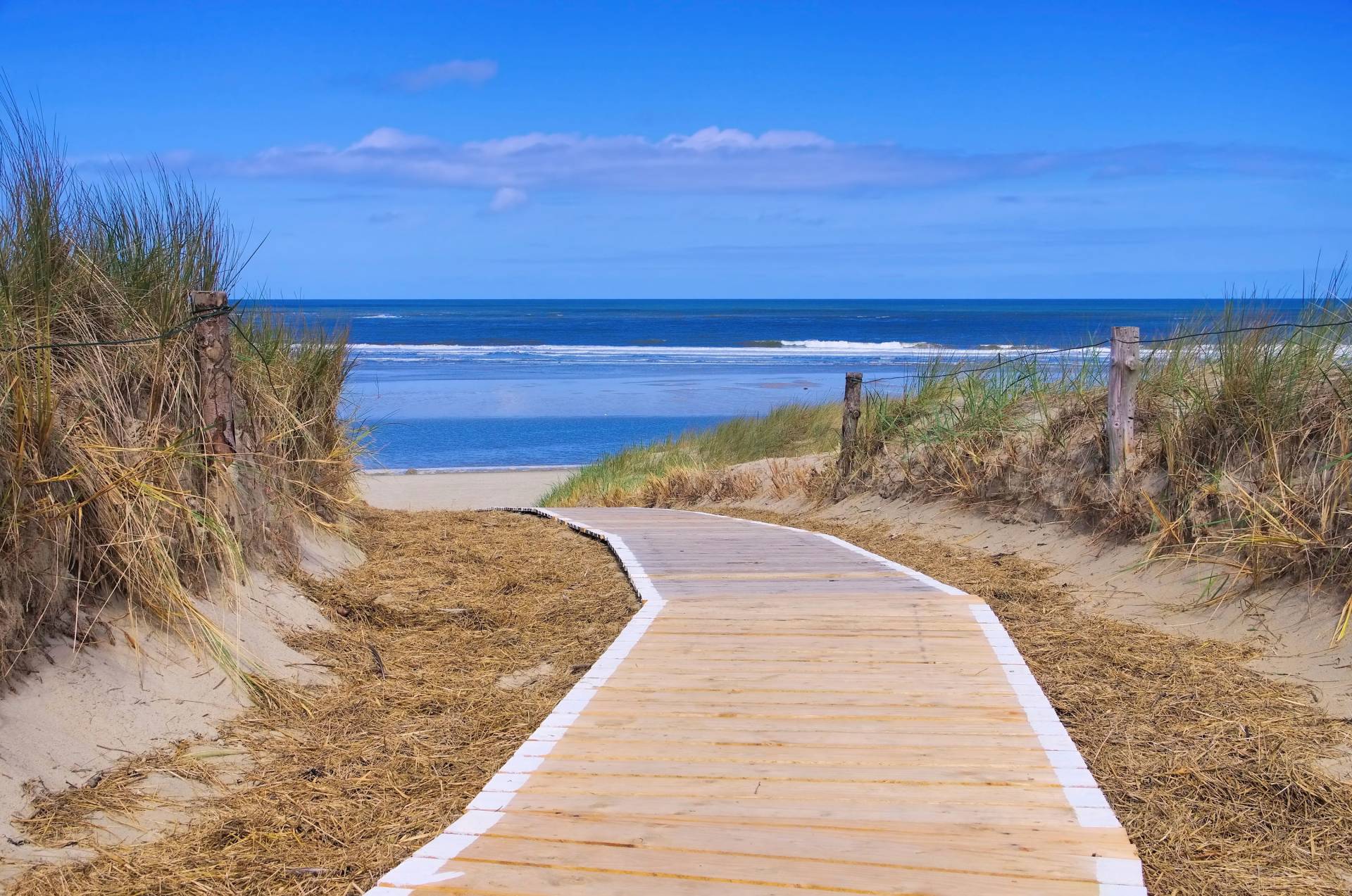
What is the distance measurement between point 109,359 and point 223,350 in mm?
861

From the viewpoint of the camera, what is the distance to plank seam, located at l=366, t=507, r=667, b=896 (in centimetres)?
311

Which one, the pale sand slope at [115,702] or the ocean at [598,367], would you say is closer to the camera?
the pale sand slope at [115,702]

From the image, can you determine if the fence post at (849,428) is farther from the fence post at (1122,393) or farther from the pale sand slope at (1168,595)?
the fence post at (1122,393)

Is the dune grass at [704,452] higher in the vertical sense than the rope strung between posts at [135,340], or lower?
lower

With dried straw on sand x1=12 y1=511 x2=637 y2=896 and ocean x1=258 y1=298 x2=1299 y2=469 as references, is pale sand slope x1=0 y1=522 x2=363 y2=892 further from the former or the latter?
ocean x1=258 y1=298 x2=1299 y2=469

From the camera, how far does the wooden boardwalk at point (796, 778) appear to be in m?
3.06

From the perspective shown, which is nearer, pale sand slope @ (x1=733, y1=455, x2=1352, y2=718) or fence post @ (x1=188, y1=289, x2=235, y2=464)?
pale sand slope @ (x1=733, y1=455, x2=1352, y2=718)

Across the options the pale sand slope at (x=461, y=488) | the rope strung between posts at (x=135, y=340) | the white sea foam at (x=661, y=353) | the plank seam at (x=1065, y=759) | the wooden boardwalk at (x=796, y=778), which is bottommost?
the pale sand slope at (x=461, y=488)

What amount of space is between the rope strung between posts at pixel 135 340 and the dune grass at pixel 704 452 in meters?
10.5

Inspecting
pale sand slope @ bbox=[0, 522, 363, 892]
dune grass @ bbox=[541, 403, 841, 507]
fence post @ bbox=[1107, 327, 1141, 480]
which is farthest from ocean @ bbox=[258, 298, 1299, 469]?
pale sand slope @ bbox=[0, 522, 363, 892]

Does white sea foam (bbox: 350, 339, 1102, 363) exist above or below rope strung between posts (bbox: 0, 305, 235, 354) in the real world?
below

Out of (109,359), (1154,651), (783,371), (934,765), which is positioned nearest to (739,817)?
(934,765)

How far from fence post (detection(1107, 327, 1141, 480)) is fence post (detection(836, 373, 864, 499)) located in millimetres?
4429

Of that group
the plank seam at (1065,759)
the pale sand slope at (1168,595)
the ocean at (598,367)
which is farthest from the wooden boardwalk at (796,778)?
the ocean at (598,367)
